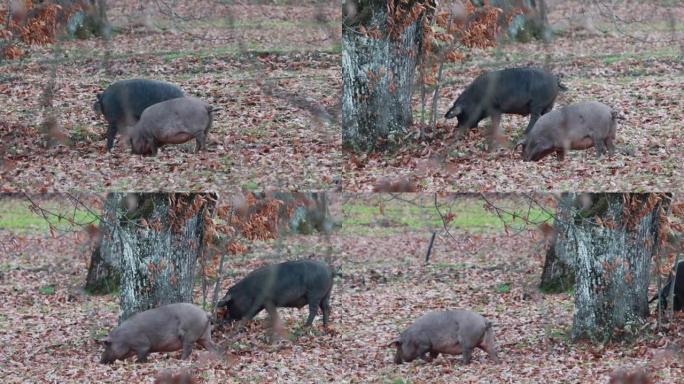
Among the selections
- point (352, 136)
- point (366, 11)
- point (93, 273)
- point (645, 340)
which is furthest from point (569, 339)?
point (93, 273)

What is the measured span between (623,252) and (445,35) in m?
3.05

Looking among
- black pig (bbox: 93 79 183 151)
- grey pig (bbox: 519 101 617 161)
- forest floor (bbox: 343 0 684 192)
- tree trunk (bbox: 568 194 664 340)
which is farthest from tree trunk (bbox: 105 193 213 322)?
tree trunk (bbox: 568 194 664 340)

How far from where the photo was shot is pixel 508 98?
475 inches

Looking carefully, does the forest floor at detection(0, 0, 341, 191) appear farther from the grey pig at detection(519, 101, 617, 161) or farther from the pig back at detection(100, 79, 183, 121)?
the grey pig at detection(519, 101, 617, 161)

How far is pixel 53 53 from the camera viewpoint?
14.2 m

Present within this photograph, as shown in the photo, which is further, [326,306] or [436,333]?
[326,306]

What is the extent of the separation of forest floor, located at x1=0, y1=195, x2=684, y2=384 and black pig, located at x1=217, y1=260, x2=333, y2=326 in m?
0.24

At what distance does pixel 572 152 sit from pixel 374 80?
2273 millimetres

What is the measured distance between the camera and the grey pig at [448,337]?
37.5ft

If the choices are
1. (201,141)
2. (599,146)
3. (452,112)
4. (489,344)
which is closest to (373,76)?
(452,112)

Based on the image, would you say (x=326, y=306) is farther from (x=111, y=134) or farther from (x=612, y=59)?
(x=612, y=59)

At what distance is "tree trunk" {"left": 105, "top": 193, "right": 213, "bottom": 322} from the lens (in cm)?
1166

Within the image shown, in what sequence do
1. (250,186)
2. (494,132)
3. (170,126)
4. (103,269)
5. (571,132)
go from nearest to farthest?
1. (250,186)
2. (571,132)
3. (170,126)
4. (494,132)
5. (103,269)

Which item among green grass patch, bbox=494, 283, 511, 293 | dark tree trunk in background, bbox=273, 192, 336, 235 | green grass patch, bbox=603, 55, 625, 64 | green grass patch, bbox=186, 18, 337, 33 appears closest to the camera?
green grass patch, bbox=494, 283, 511, 293
